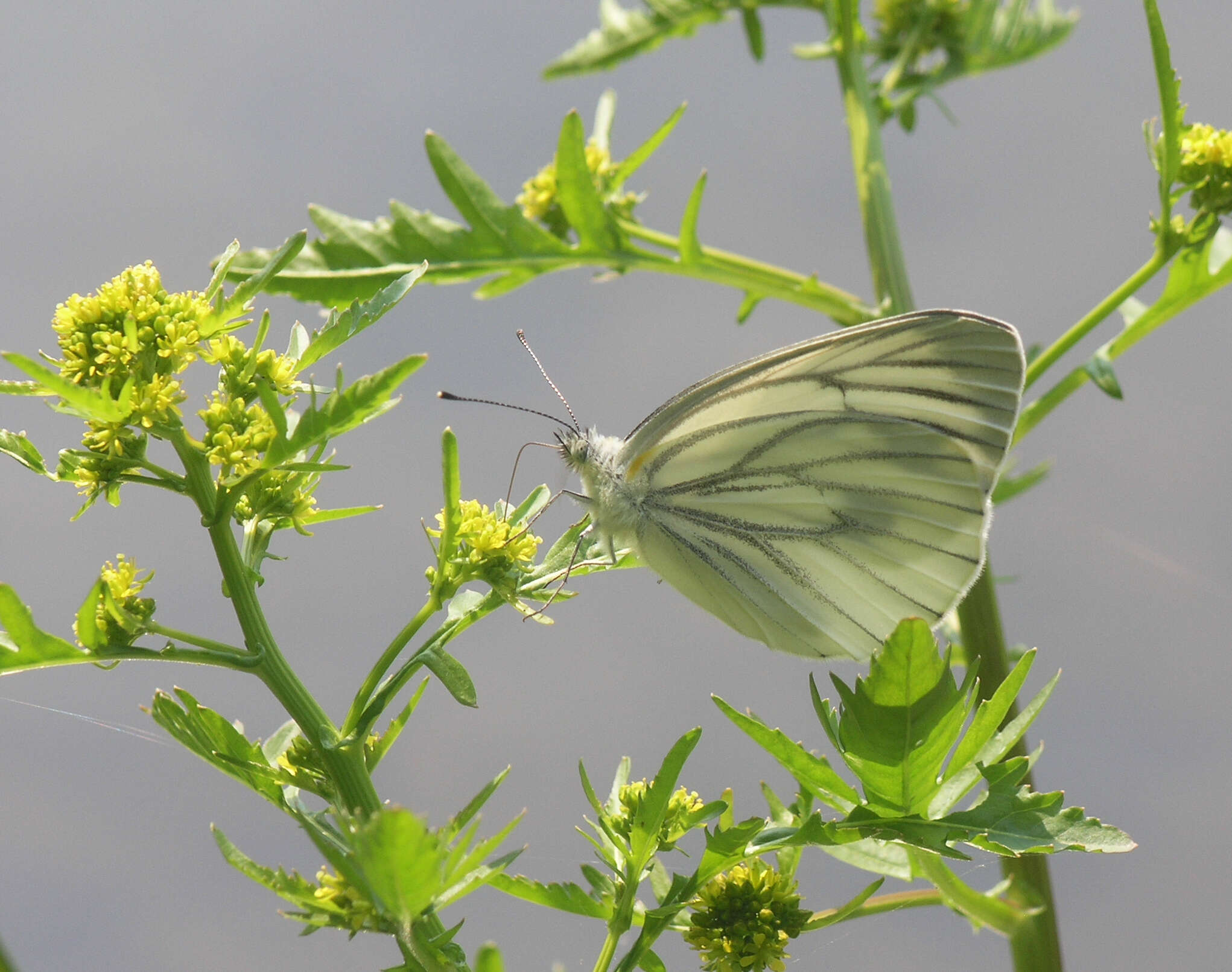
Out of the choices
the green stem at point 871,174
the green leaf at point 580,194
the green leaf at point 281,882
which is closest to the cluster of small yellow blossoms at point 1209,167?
the green stem at point 871,174

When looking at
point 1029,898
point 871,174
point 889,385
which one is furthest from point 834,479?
point 1029,898

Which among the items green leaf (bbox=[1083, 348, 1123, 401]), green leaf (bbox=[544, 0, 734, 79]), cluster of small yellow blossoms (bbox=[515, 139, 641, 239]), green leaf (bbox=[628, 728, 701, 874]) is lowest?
green leaf (bbox=[628, 728, 701, 874])

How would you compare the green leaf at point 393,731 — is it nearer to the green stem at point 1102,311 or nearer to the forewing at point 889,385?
the forewing at point 889,385

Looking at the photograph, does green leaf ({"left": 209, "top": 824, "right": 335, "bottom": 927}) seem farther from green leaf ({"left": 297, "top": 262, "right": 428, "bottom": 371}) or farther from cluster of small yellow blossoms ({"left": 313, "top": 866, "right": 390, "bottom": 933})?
green leaf ({"left": 297, "top": 262, "right": 428, "bottom": 371})

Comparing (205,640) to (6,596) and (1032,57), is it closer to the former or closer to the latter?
(6,596)

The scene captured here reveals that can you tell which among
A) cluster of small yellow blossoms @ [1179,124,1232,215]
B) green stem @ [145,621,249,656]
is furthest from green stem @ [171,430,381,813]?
cluster of small yellow blossoms @ [1179,124,1232,215]
